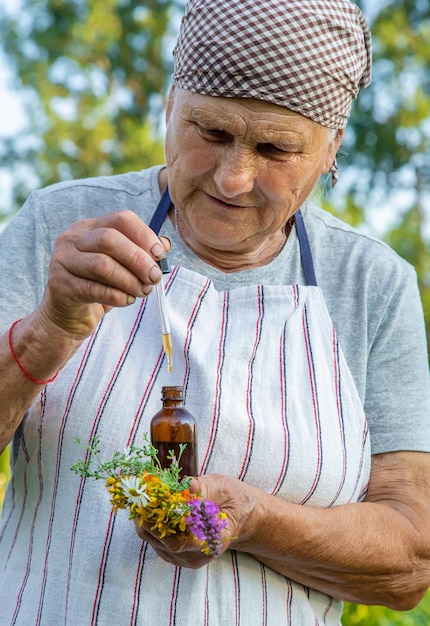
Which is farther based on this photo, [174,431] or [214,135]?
[214,135]

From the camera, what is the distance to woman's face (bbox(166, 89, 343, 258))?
2.00m

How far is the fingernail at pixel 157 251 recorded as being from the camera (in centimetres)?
172

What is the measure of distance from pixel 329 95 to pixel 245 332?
22.9 inches

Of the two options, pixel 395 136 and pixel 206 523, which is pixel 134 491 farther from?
pixel 395 136

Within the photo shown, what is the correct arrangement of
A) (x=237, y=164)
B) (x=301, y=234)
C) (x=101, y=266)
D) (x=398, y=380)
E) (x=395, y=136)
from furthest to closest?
(x=395, y=136), (x=301, y=234), (x=398, y=380), (x=237, y=164), (x=101, y=266)

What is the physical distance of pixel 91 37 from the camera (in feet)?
39.5

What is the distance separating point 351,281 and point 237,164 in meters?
0.47

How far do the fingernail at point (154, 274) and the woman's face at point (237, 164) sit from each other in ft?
1.30

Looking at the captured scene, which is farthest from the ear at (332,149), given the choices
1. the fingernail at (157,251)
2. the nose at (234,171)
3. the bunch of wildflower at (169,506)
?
the bunch of wildflower at (169,506)

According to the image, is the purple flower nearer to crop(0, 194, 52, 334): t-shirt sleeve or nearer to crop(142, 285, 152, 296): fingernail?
crop(142, 285, 152, 296): fingernail

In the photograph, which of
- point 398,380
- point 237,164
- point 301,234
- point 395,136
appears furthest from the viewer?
point 395,136

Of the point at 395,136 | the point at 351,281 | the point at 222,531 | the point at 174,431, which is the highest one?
the point at 395,136

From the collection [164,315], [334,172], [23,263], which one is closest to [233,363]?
[164,315]

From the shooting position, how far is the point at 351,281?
2266 millimetres
